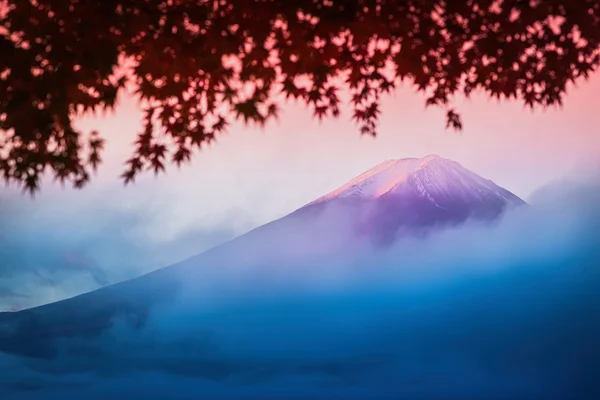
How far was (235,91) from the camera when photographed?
354 centimetres

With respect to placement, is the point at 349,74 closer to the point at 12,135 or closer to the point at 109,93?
the point at 109,93

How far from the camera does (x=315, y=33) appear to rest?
3398mm

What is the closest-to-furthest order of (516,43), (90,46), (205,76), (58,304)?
(90,46) → (516,43) → (205,76) → (58,304)

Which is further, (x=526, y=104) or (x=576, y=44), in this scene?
(x=526, y=104)

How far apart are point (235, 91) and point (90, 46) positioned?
0.79 metres

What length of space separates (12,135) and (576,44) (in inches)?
124

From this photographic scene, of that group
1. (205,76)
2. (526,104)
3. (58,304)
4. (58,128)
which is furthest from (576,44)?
(58,304)

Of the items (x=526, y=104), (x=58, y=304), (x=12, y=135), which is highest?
(x=58, y=304)

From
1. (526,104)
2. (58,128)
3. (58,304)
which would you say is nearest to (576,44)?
(526,104)

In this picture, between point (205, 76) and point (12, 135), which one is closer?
point (12, 135)

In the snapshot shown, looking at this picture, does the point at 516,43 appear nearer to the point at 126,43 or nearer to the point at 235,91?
the point at 235,91

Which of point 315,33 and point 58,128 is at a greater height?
point 315,33

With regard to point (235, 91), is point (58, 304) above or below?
above

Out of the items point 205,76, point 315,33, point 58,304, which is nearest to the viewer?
point 315,33
